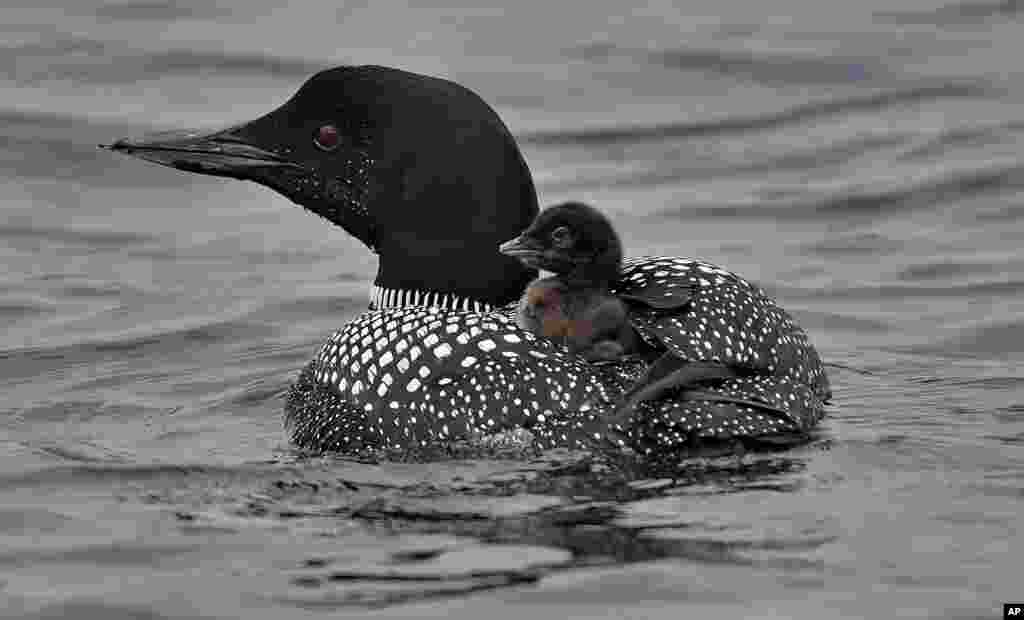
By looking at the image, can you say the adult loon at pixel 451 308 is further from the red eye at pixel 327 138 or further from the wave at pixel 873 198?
the wave at pixel 873 198

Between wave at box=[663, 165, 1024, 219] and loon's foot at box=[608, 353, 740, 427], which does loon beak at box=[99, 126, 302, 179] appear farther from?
wave at box=[663, 165, 1024, 219]

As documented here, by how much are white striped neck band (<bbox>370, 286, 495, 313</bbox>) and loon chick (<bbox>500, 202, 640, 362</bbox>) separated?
0.45 m

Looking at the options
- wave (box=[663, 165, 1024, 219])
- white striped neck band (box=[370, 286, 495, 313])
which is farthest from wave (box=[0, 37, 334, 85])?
white striped neck band (box=[370, 286, 495, 313])

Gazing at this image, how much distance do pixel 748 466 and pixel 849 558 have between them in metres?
0.74

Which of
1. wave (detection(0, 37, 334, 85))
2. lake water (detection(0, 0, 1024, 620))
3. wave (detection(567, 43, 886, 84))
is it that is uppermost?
wave (detection(567, 43, 886, 84))

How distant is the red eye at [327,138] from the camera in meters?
6.33

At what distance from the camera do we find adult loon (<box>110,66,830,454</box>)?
17.6ft

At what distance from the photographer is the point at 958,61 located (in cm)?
1166

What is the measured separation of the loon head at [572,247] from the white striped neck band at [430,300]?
0.50 metres

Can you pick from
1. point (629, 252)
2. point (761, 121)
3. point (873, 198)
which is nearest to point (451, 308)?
point (629, 252)

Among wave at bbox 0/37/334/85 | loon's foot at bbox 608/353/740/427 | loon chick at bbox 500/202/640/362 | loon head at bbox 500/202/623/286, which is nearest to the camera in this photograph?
loon's foot at bbox 608/353/740/427

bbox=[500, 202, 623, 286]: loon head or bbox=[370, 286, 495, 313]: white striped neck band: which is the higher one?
bbox=[500, 202, 623, 286]: loon head

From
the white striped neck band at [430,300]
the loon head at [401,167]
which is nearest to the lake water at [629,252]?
the white striped neck band at [430,300]

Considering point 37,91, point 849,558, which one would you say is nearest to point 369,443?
point 849,558
